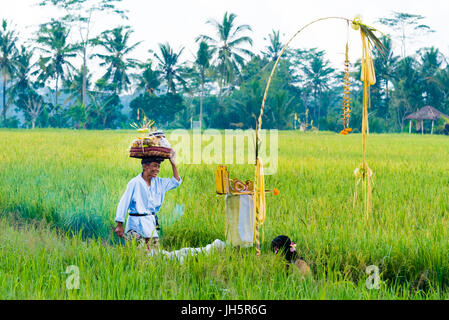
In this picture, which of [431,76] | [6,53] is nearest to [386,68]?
[431,76]

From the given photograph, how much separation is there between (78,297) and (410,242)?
7.13 ft

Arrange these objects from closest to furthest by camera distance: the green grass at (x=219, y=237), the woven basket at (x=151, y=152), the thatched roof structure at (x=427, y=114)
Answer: the green grass at (x=219, y=237)
the woven basket at (x=151, y=152)
the thatched roof structure at (x=427, y=114)

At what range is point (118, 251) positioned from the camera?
288cm

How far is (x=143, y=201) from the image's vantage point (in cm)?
297

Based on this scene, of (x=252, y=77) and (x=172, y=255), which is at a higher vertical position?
(x=252, y=77)

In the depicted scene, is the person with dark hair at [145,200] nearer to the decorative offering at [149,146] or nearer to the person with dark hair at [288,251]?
the decorative offering at [149,146]

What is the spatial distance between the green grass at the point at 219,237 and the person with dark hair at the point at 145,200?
17cm

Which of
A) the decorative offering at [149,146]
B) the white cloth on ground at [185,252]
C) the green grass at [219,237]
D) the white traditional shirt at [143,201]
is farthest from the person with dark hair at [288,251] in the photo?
the decorative offering at [149,146]

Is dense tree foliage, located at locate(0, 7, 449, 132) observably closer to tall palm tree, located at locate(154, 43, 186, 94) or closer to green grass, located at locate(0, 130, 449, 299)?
tall palm tree, located at locate(154, 43, 186, 94)

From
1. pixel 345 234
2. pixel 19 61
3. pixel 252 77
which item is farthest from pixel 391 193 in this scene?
pixel 19 61

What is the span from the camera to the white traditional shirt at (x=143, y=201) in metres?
2.93

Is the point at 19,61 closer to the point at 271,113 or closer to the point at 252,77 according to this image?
the point at 252,77

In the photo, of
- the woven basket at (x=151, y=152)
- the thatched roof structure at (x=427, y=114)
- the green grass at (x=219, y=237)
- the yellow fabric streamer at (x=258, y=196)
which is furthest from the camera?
the thatched roof structure at (x=427, y=114)

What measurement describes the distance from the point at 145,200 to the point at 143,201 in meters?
0.01
